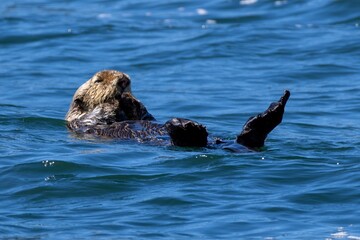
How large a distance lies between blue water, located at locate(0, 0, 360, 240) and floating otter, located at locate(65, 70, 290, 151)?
131 millimetres

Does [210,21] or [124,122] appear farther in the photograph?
[210,21]

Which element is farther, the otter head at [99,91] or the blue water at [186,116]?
the otter head at [99,91]

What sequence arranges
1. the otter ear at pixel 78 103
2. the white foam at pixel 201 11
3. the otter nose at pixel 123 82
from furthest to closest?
the white foam at pixel 201 11, the otter ear at pixel 78 103, the otter nose at pixel 123 82

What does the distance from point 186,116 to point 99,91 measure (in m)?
1.44

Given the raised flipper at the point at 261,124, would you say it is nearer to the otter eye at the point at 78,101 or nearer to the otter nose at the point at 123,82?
the otter nose at the point at 123,82

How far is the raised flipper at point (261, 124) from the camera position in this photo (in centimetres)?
702

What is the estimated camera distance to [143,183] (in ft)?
22.3

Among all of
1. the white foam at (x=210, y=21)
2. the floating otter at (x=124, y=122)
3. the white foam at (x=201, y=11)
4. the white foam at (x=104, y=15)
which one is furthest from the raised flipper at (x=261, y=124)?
the white foam at (x=104, y=15)

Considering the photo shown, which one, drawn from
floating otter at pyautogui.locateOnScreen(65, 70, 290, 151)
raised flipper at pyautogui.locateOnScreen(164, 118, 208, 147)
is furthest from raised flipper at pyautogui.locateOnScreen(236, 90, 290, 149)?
raised flipper at pyautogui.locateOnScreen(164, 118, 208, 147)

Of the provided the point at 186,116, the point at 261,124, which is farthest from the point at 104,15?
the point at 261,124

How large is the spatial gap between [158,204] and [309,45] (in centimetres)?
760

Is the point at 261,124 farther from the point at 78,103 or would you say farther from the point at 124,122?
the point at 78,103

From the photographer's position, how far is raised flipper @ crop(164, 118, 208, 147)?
23.5ft

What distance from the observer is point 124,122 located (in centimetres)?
829
